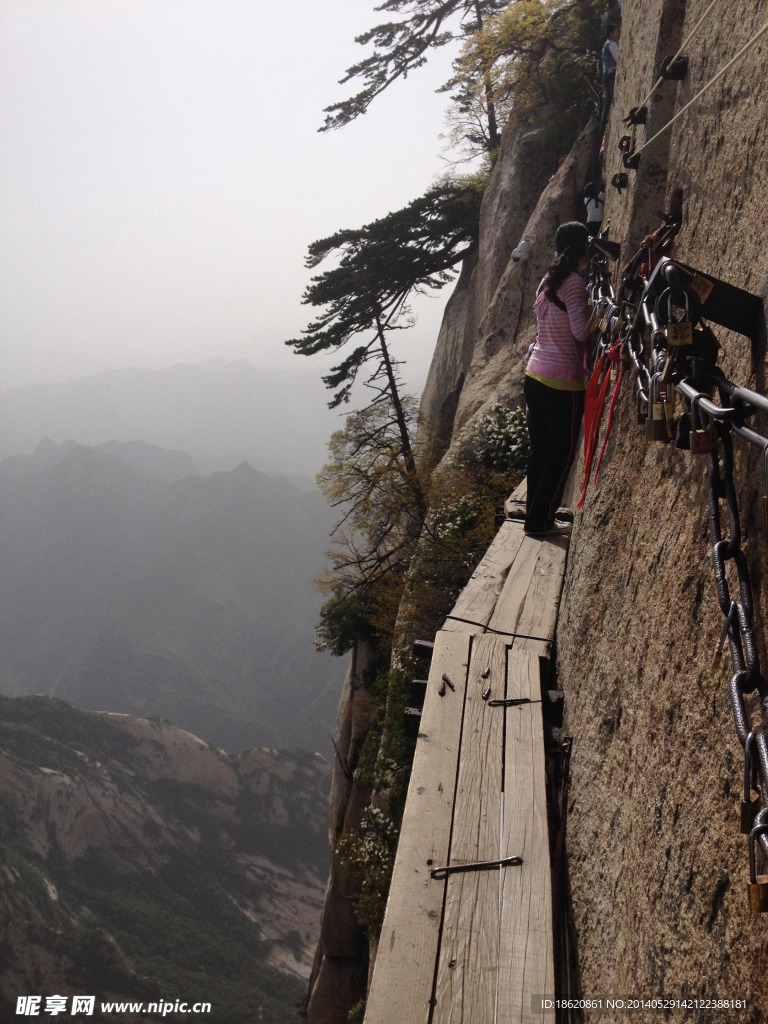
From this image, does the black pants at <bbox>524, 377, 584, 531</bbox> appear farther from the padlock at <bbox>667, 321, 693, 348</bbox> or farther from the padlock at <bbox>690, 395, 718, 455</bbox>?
the padlock at <bbox>690, 395, 718, 455</bbox>

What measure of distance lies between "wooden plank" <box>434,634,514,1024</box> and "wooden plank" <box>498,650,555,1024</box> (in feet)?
0.15

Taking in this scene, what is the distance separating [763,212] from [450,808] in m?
2.82

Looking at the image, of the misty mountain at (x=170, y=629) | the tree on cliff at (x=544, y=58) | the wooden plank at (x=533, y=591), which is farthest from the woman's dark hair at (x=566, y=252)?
the misty mountain at (x=170, y=629)

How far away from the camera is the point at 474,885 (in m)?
2.84

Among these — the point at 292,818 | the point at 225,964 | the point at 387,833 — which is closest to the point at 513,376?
the point at 387,833

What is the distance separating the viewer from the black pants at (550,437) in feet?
17.7

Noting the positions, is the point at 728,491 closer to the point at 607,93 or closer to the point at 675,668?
the point at 675,668

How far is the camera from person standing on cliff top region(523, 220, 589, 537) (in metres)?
5.08

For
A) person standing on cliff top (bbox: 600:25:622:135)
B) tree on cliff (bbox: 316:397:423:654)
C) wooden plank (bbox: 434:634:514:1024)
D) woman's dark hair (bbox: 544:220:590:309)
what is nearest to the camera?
wooden plank (bbox: 434:634:514:1024)

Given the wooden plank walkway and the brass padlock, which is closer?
the brass padlock

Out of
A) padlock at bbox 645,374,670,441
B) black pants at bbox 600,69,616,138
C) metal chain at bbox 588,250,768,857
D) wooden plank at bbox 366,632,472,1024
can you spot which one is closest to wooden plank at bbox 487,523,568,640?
wooden plank at bbox 366,632,472,1024

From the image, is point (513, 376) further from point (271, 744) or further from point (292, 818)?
point (271, 744)

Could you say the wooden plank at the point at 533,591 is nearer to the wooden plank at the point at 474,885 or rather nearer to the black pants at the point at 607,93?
the wooden plank at the point at 474,885

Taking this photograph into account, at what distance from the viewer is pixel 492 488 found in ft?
39.8
